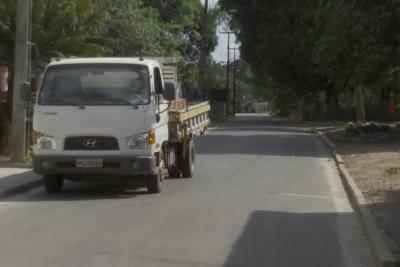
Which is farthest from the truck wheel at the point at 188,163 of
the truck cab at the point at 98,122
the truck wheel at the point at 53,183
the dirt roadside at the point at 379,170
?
the dirt roadside at the point at 379,170

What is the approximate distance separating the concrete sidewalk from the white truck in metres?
0.74

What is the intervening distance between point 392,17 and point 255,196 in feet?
14.3

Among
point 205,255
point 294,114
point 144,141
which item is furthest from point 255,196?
point 294,114

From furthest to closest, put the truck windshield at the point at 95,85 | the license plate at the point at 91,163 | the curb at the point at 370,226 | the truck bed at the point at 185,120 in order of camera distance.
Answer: the truck bed at the point at 185,120
the truck windshield at the point at 95,85
the license plate at the point at 91,163
the curb at the point at 370,226

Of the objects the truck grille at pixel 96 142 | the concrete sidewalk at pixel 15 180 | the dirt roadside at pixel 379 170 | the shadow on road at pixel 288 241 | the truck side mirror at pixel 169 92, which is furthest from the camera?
the concrete sidewalk at pixel 15 180

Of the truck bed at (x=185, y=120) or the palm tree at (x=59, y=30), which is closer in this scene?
the truck bed at (x=185, y=120)

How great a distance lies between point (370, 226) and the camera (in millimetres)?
10570

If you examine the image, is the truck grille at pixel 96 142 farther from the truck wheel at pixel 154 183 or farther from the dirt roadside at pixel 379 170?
the dirt roadside at pixel 379 170

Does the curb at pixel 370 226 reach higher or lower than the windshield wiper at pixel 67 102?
lower

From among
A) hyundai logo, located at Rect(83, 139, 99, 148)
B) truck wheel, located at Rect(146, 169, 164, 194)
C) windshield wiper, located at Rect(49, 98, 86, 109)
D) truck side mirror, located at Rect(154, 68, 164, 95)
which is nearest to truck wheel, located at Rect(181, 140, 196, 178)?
truck wheel, located at Rect(146, 169, 164, 194)

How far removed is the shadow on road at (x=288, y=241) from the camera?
8.84 m

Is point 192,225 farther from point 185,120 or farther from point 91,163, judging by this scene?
point 185,120

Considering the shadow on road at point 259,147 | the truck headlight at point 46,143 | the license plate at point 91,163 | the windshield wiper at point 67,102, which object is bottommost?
the shadow on road at point 259,147

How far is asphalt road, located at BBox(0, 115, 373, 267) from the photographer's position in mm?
8914
